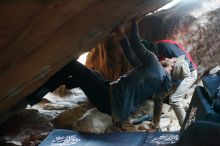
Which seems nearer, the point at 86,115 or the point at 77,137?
the point at 77,137

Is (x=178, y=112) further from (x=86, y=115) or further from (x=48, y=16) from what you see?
(x=48, y=16)

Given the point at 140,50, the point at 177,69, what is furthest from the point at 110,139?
the point at 177,69

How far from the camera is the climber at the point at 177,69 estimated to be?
5461 mm

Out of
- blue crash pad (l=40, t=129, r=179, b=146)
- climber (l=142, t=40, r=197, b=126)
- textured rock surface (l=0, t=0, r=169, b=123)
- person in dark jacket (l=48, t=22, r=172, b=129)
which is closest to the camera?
textured rock surface (l=0, t=0, r=169, b=123)

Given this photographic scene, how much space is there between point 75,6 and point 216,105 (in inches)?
51.0

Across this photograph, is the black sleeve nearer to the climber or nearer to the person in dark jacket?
the person in dark jacket

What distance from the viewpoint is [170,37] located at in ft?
23.7

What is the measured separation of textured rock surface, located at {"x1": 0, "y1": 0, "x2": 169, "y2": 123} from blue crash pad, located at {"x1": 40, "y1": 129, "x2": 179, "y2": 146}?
2.34 ft

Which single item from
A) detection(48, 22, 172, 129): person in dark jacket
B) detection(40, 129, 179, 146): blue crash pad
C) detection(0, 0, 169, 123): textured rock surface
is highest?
detection(0, 0, 169, 123): textured rock surface

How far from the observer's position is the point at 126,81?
5.01 m

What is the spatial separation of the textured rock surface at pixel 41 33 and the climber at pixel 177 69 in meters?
0.99


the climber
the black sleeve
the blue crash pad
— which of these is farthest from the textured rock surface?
the climber

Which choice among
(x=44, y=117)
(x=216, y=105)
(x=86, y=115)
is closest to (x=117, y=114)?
(x=86, y=115)

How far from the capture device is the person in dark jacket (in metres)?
4.96
